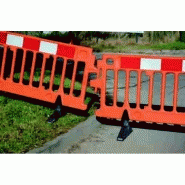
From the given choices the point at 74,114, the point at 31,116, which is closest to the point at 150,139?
the point at 74,114

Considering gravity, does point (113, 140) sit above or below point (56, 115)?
below

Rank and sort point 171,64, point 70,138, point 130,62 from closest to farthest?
point 70,138 → point 171,64 → point 130,62

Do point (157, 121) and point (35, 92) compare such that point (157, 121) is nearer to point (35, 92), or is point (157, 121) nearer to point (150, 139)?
point (150, 139)

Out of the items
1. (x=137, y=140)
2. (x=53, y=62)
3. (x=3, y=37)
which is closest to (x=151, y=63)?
(x=137, y=140)

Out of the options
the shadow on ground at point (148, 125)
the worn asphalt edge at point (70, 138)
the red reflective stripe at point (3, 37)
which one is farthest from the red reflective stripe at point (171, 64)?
the red reflective stripe at point (3, 37)

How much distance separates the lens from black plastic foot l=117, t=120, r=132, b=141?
4.26 meters

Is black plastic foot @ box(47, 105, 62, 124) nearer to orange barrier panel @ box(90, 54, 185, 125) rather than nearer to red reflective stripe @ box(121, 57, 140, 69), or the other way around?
orange barrier panel @ box(90, 54, 185, 125)

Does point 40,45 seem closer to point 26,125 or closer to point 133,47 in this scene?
point 26,125

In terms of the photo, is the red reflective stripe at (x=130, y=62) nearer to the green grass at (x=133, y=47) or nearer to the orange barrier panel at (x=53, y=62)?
the orange barrier panel at (x=53, y=62)

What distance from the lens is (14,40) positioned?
16.6 ft

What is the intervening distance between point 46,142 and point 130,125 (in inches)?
59.9

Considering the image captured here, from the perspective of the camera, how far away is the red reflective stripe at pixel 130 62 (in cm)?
449

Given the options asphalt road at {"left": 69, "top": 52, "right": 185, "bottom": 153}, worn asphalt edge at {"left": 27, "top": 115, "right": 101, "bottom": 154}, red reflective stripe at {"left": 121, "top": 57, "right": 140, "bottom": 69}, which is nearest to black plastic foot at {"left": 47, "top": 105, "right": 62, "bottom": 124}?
worn asphalt edge at {"left": 27, "top": 115, "right": 101, "bottom": 154}

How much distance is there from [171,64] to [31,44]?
235 cm
